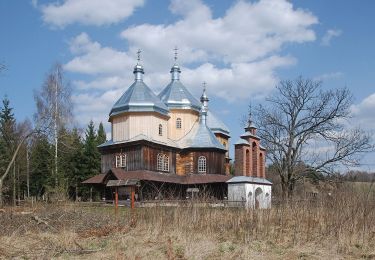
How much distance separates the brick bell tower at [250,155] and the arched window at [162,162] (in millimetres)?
6160

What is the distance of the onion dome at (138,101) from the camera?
35.5 m

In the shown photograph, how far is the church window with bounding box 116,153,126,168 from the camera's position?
115 ft

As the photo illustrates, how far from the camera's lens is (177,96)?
4016cm

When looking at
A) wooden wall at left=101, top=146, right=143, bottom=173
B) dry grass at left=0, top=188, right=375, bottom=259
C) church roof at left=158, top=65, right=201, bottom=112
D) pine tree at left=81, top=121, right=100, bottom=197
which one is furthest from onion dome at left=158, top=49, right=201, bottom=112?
dry grass at left=0, top=188, right=375, bottom=259

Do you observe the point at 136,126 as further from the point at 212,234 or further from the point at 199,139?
the point at 212,234

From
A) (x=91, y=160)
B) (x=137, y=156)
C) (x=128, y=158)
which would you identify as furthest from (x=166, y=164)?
(x=91, y=160)

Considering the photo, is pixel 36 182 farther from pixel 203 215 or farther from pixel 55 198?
pixel 203 215

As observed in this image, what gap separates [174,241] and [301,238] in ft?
8.69

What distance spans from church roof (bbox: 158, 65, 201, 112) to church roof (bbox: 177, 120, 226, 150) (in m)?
2.19

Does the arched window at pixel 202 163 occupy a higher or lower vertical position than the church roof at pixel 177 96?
lower

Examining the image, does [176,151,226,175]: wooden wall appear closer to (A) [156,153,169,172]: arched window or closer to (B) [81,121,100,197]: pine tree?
(A) [156,153,169,172]: arched window

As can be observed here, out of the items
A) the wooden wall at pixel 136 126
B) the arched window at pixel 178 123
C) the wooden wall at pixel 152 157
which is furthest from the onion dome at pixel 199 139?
the wooden wall at pixel 136 126

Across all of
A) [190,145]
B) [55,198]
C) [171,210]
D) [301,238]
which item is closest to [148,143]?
[190,145]

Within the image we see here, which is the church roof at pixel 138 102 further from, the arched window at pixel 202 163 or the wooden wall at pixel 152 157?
the arched window at pixel 202 163
